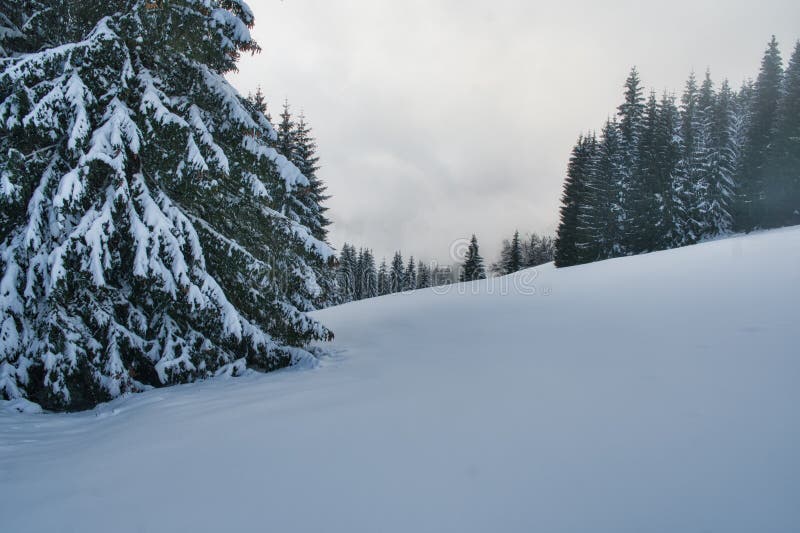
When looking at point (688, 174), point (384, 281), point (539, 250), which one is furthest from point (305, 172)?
point (539, 250)

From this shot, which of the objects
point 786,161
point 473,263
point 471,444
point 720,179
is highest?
point 720,179

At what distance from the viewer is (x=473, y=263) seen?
41500 mm

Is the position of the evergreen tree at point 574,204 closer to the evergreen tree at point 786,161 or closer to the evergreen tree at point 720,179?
the evergreen tree at point 720,179

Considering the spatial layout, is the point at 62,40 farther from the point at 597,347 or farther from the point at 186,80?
the point at 597,347

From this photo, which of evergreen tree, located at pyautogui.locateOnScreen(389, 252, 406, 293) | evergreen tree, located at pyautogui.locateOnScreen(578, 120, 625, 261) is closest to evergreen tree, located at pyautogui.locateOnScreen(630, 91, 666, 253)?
evergreen tree, located at pyautogui.locateOnScreen(578, 120, 625, 261)

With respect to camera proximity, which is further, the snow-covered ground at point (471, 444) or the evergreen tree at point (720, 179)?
the evergreen tree at point (720, 179)

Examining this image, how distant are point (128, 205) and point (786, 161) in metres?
38.5

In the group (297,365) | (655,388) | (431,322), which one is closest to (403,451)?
(655,388)

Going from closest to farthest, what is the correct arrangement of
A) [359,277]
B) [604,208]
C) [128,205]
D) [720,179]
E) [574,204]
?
[128,205]
[604,208]
[720,179]
[574,204]
[359,277]

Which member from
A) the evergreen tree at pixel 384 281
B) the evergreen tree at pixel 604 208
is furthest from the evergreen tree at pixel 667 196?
the evergreen tree at pixel 384 281

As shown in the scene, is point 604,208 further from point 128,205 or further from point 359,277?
point 359,277

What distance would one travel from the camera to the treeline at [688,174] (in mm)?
27125

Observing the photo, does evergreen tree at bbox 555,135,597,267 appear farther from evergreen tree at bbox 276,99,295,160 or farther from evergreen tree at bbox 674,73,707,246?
evergreen tree at bbox 276,99,295,160

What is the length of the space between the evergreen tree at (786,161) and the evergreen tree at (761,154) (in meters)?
0.23
